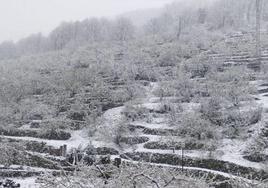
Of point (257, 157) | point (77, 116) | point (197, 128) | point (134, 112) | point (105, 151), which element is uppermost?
point (134, 112)

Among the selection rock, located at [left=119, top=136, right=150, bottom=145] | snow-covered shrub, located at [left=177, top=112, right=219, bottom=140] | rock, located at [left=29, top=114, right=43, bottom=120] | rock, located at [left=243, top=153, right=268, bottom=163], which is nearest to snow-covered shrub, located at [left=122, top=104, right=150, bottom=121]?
rock, located at [left=119, top=136, right=150, bottom=145]

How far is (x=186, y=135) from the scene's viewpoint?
28.4 m

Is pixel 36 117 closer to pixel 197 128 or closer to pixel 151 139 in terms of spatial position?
pixel 151 139

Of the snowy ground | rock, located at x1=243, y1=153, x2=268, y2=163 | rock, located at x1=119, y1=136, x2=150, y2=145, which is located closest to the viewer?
rock, located at x1=243, y1=153, x2=268, y2=163

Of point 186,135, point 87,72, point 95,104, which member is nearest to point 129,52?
point 87,72

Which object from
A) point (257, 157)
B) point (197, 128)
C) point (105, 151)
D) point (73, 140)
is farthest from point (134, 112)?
point (257, 157)

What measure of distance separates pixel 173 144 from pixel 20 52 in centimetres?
7038

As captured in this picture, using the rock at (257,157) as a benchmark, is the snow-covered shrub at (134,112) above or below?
above

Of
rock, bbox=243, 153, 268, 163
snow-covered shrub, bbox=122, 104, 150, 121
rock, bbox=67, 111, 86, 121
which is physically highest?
snow-covered shrub, bbox=122, 104, 150, 121

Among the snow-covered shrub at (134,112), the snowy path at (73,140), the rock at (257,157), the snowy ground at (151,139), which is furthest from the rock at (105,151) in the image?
the rock at (257,157)

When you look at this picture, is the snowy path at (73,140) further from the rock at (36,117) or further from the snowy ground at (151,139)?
the rock at (36,117)

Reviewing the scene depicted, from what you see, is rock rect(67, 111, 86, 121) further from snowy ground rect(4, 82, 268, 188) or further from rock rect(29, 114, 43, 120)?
rock rect(29, 114, 43, 120)

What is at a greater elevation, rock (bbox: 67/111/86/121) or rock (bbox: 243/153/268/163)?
rock (bbox: 67/111/86/121)

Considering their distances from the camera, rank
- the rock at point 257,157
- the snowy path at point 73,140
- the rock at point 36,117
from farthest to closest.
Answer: the rock at point 36,117 → the snowy path at point 73,140 → the rock at point 257,157
